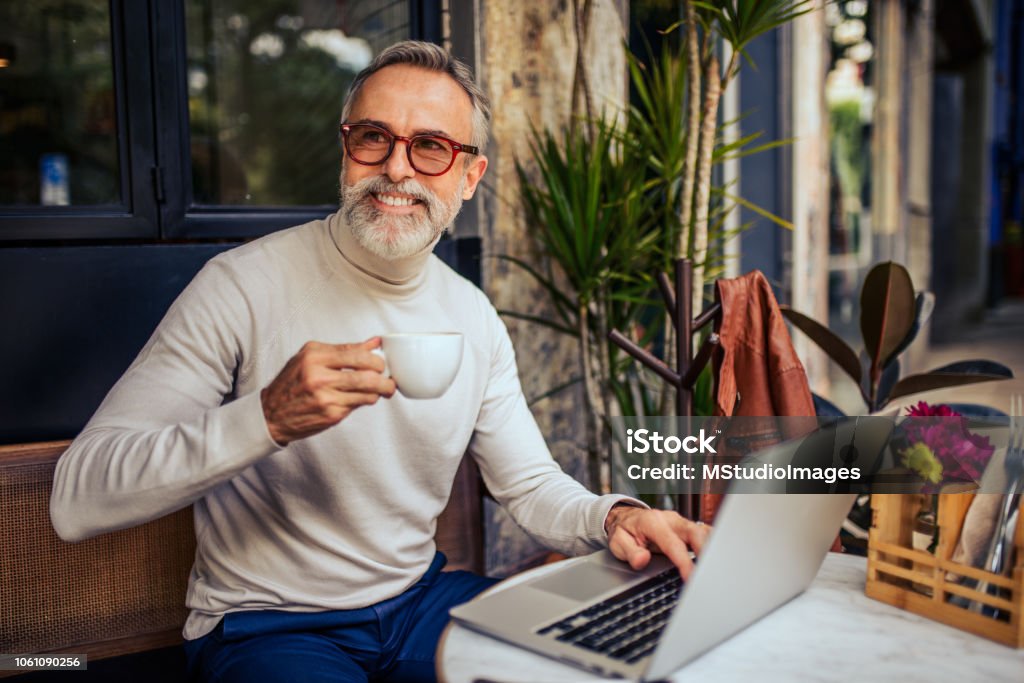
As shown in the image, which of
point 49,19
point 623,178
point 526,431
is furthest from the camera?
point 49,19

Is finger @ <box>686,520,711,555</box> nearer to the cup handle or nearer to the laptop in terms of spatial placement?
the laptop

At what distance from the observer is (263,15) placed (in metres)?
6.64

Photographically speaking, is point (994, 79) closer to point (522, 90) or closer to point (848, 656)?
point (522, 90)

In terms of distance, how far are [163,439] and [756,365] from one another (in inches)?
51.3

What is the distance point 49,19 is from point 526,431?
13.4 ft

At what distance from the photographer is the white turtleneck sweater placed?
1.32m

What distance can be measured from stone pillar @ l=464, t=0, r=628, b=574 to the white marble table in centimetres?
158

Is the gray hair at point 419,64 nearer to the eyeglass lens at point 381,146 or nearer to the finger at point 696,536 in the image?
the eyeglass lens at point 381,146

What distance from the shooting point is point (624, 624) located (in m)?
1.07

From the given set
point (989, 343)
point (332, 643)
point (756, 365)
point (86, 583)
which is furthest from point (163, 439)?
point (989, 343)

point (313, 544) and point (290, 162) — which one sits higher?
point (290, 162)

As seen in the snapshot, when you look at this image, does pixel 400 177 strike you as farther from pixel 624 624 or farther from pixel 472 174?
pixel 624 624

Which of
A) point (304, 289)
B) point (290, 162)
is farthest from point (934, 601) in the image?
point (290, 162)

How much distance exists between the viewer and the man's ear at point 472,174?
1852mm
